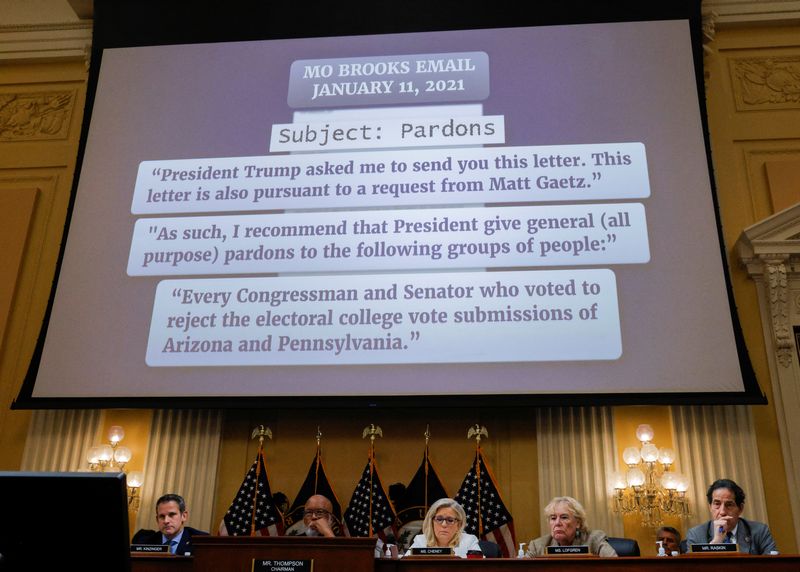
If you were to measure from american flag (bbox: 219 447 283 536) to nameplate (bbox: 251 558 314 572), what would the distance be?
2200mm

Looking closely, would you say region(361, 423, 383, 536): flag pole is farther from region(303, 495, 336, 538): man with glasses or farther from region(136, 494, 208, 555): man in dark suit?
region(136, 494, 208, 555): man in dark suit

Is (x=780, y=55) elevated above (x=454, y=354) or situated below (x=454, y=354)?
above

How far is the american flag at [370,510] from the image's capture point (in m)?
5.25

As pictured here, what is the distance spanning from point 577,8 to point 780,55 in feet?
6.15

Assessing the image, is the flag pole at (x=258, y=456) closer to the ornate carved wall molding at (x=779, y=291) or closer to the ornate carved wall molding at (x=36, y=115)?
the ornate carved wall molding at (x=36, y=115)

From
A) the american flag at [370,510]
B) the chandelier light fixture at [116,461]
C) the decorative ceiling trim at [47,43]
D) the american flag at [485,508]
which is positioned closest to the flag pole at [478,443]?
the american flag at [485,508]

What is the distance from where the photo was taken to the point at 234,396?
5148 mm

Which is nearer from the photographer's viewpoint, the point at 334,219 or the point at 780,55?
the point at 334,219

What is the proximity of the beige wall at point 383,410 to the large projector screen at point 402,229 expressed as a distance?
0.75 meters

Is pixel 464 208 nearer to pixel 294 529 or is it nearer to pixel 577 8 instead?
pixel 577 8

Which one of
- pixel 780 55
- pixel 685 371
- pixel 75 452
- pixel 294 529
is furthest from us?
pixel 780 55

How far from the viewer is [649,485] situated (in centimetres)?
530

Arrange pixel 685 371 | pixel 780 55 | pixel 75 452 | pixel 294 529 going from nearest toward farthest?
pixel 685 371, pixel 294 529, pixel 75 452, pixel 780 55

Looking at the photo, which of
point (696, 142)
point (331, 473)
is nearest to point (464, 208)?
point (696, 142)
